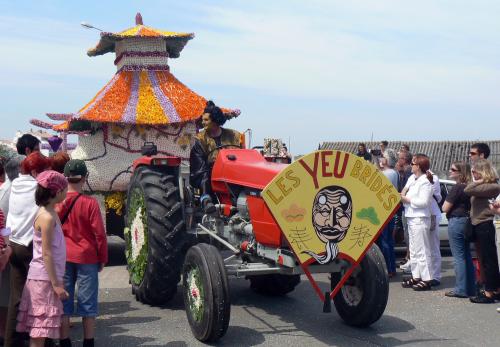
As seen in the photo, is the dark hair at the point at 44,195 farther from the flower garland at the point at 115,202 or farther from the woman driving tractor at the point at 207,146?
the flower garland at the point at 115,202

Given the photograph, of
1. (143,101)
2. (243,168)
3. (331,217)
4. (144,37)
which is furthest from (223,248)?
(144,37)

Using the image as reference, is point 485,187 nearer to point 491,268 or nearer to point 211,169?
point 491,268

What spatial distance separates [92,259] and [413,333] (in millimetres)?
2851

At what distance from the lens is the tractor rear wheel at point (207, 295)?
525 centimetres

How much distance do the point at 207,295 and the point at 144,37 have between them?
5.13 metres

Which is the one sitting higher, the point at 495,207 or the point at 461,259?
the point at 495,207

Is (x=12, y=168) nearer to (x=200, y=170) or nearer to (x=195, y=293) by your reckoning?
(x=200, y=170)

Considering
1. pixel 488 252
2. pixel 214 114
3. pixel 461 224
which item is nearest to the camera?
pixel 214 114

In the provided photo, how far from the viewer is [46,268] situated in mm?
4500

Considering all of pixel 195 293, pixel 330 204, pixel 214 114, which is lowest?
pixel 195 293

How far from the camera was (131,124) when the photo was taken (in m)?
9.20

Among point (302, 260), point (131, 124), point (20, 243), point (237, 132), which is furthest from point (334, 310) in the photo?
point (131, 124)

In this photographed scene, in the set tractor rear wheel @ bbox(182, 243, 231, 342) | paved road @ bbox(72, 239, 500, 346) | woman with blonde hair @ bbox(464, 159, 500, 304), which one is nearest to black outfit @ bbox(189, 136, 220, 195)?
tractor rear wheel @ bbox(182, 243, 231, 342)

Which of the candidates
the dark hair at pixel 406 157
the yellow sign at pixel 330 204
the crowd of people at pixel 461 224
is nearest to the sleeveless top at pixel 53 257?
the yellow sign at pixel 330 204
